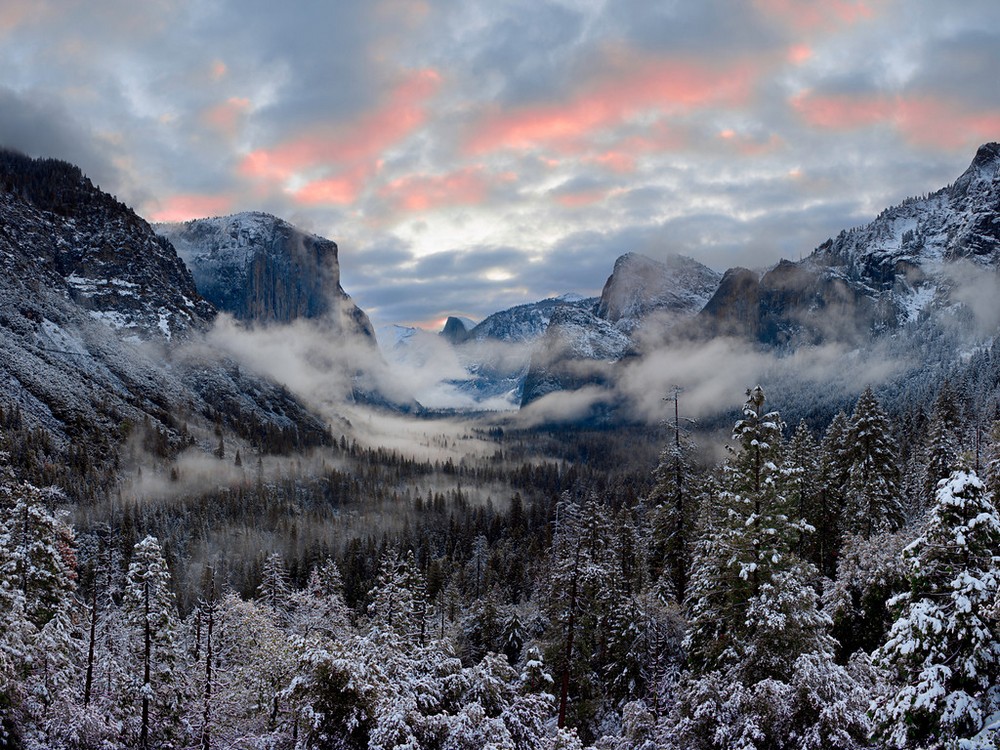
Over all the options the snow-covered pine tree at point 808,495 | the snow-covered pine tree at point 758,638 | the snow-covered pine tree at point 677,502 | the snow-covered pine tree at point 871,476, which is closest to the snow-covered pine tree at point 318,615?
the snow-covered pine tree at point 677,502

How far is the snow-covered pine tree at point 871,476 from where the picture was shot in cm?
3959

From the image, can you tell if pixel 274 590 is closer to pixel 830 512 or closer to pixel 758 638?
pixel 830 512

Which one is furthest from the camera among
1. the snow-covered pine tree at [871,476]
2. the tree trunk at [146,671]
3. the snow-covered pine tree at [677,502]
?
the snow-covered pine tree at [871,476]

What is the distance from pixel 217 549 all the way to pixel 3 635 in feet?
386

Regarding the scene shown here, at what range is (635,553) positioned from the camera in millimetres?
45344

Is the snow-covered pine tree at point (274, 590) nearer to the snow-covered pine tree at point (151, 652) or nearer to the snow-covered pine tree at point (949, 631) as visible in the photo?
the snow-covered pine tree at point (151, 652)

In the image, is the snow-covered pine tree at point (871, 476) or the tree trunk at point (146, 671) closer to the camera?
the tree trunk at point (146, 671)

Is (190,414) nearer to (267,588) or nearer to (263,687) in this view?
(267,588)

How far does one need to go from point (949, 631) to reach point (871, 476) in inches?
1331

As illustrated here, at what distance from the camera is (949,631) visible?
11078 millimetres

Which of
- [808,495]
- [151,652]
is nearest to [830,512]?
[808,495]

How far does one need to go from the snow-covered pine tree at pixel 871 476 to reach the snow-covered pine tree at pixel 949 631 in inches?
1249

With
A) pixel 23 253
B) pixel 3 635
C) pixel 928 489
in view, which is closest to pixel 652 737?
pixel 3 635

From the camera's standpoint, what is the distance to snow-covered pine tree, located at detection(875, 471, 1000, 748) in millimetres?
10602
